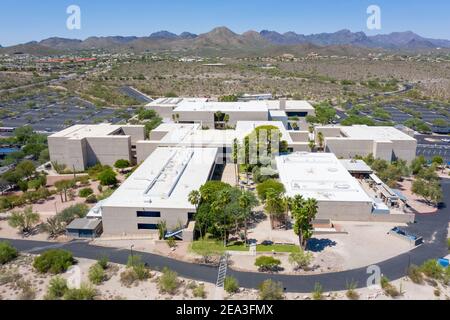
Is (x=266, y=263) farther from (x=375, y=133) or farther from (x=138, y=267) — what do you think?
(x=375, y=133)

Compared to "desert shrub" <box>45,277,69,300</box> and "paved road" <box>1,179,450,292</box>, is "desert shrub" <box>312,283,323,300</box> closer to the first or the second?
"paved road" <box>1,179,450,292</box>

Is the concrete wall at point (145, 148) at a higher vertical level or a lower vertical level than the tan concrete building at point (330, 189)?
higher

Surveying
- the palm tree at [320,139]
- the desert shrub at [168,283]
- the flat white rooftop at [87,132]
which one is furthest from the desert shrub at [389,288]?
the flat white rooftop at [87,132]

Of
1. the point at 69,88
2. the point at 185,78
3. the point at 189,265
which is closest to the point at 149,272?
the point at 189,265

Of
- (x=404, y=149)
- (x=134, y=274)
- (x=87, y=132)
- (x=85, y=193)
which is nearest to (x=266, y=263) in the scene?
(x=134, y=274)

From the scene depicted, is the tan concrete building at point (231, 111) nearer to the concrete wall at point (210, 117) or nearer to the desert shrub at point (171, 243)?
the concrete wall at point (210, 117)

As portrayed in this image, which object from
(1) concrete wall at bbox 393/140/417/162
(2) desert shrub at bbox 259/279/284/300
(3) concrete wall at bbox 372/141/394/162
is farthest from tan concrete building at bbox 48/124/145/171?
(1) concrete wall at bbox 393/140/417/162
